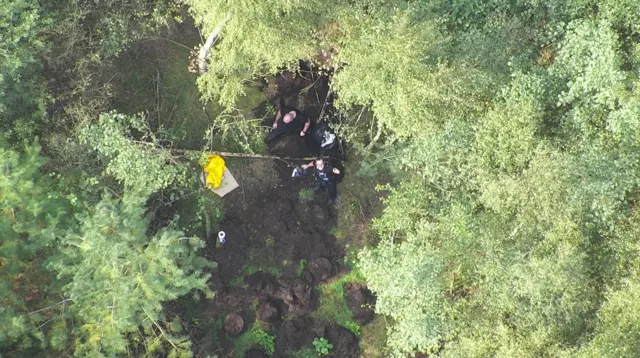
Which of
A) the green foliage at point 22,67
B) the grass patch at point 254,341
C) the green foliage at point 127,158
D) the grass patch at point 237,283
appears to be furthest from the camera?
the grass patch at point 237,283

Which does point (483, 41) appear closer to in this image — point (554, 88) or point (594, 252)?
point (554, 88)

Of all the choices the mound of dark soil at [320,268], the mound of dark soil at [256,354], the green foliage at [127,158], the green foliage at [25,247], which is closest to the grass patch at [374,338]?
the mound of dark soil at [320,268]

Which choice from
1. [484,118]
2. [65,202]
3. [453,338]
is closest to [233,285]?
[65,202]

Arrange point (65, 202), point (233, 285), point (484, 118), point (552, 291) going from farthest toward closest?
point (233, 285), point (65, 202), point (484, 118), point (552, 291)

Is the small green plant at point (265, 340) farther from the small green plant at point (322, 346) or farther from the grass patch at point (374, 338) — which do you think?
the grass patch at point (374, 338)

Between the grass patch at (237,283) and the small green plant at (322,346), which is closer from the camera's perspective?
the small green plant at (322,346)

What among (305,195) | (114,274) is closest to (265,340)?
(305,195)
